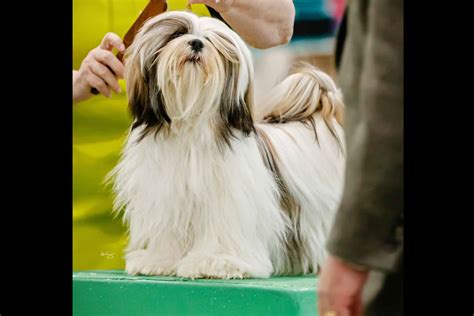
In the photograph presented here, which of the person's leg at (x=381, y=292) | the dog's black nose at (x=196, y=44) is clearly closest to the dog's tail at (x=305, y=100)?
the dog's black nose at (x=196, y=44)

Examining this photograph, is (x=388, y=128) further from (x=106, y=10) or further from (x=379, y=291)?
(x=106, y=10)

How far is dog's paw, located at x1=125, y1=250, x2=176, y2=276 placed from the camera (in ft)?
6.66

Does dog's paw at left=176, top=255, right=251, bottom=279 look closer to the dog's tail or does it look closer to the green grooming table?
the green grooming table

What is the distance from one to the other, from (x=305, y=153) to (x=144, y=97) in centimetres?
42

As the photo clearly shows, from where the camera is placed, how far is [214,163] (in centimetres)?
205

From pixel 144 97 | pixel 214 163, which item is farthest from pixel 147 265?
pixel 144 97

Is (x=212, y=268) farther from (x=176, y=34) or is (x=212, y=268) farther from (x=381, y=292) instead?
(x=381, y=292)

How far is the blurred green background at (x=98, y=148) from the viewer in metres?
2.00

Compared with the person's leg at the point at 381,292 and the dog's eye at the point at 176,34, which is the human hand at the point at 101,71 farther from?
the person's leg at the point at 381,292

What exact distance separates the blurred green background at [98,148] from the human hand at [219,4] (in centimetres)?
2

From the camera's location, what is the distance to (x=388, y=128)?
1.15m

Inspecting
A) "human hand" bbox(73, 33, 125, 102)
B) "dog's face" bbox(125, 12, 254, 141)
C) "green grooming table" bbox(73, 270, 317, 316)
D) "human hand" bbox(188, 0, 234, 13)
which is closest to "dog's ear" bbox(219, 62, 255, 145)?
"dog's face" bbox(125, 12, 254, 141)
